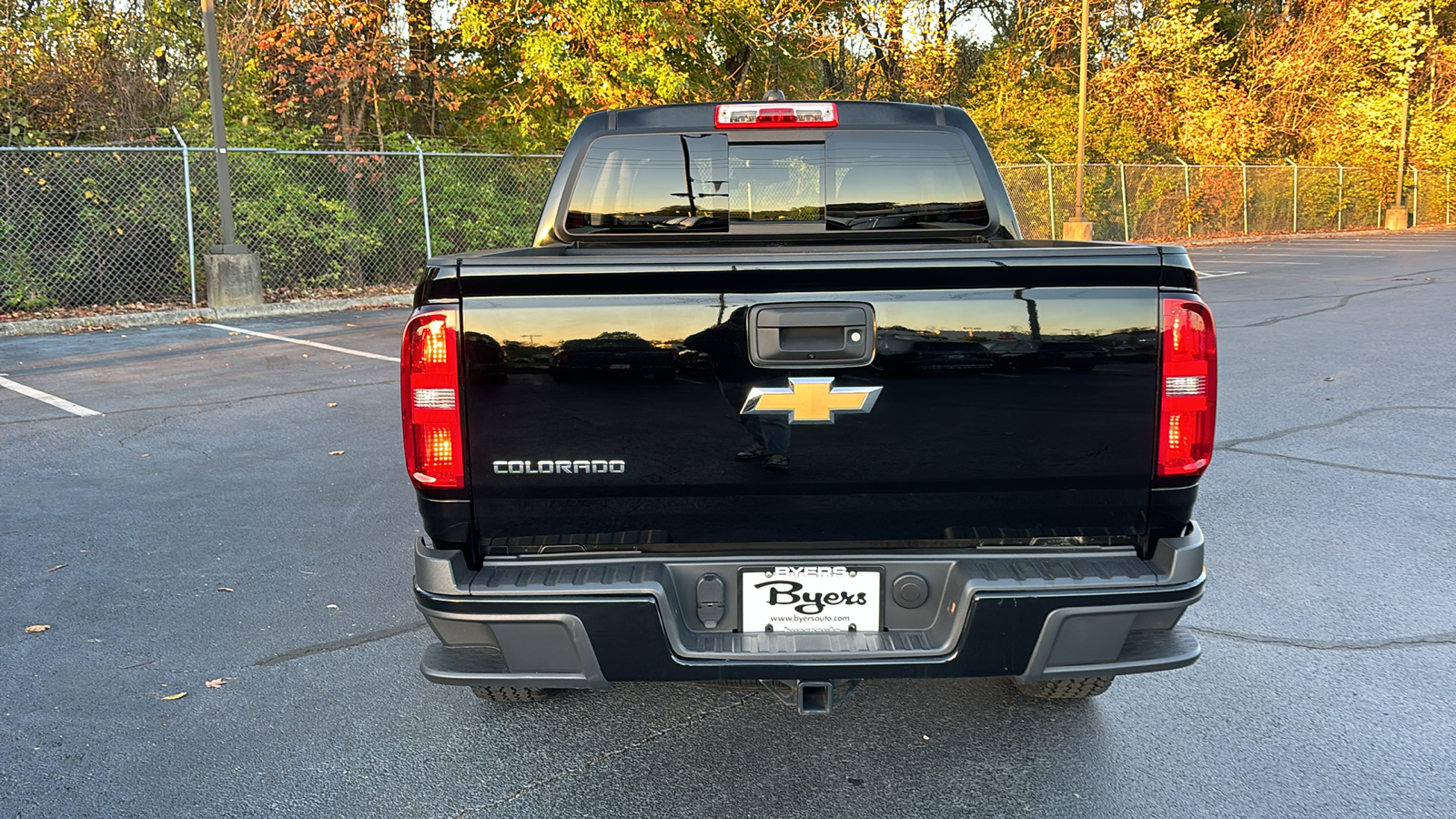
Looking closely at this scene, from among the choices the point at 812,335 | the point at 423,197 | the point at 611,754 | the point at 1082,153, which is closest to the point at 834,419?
the point at 812,335

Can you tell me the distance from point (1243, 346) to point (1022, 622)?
9.55 m

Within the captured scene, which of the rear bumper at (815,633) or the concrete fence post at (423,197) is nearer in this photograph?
the rear bumper at (815,633)

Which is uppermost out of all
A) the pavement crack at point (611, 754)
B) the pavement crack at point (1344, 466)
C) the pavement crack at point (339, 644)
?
the pavement crack at point (1344, 466)

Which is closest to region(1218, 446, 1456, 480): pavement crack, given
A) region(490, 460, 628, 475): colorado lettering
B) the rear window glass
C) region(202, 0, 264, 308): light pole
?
the rear window glass

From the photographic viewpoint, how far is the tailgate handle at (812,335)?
2.47 meters

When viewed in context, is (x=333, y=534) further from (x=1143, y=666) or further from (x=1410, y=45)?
(x=1410, y=45)

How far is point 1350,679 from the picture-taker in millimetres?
3484

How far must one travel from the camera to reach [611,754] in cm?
307

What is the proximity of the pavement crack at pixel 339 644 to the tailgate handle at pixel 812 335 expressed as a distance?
216 cm

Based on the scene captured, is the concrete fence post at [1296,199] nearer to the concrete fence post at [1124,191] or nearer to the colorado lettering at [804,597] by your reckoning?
the concrete fence post at [1124,191]

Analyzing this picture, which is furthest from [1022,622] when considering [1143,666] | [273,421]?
[273,421]

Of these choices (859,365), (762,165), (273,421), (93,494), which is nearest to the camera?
(859,365)

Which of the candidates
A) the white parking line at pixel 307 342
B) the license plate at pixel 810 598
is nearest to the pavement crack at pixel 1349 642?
the license plate at pixel 810 598

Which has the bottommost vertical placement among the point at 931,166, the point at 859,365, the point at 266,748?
the point at 266,748
